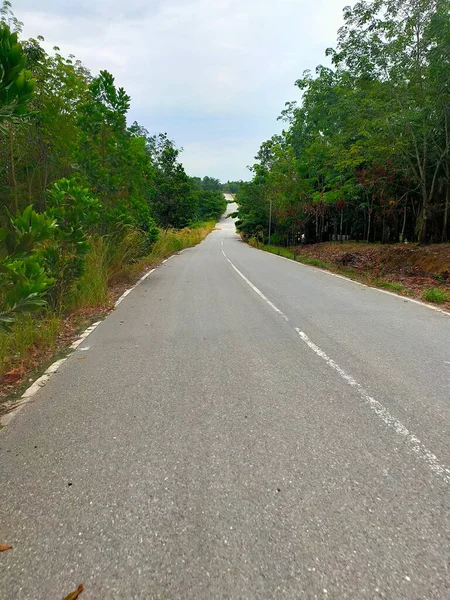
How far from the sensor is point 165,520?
202 centimetres

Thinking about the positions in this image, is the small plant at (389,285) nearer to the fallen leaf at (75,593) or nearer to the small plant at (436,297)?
the small plant at (436,297)

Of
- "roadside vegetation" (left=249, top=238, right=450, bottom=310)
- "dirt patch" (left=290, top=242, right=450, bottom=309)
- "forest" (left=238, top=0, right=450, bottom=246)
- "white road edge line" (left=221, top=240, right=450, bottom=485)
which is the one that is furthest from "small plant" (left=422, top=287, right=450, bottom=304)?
"forest" (left=238, top=0, right=450, bottom=246)

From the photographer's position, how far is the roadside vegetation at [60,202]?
311 centimetres

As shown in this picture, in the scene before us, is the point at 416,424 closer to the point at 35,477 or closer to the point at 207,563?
the point at 207,563

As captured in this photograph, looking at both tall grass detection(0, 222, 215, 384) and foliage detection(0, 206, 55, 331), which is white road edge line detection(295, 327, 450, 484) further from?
tall grass detection(0, 222, 215, 384)

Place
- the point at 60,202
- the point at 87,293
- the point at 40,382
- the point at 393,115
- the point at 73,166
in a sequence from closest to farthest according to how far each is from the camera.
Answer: the point at 40,382
the point at 60,202
the point at 87,293
the point at 73,166
the point at 393,115

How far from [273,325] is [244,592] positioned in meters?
4.81

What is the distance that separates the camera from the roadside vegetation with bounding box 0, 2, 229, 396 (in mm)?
3111

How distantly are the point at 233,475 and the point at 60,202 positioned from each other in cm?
545

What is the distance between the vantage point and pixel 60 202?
6.07 m

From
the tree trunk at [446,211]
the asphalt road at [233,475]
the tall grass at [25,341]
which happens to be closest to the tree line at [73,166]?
the tall grass at [25,341]

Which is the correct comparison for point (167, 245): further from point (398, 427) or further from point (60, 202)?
point (398, 427)

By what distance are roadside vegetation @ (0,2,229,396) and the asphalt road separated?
1.14 meters

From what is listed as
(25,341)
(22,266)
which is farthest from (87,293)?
(22,266)
